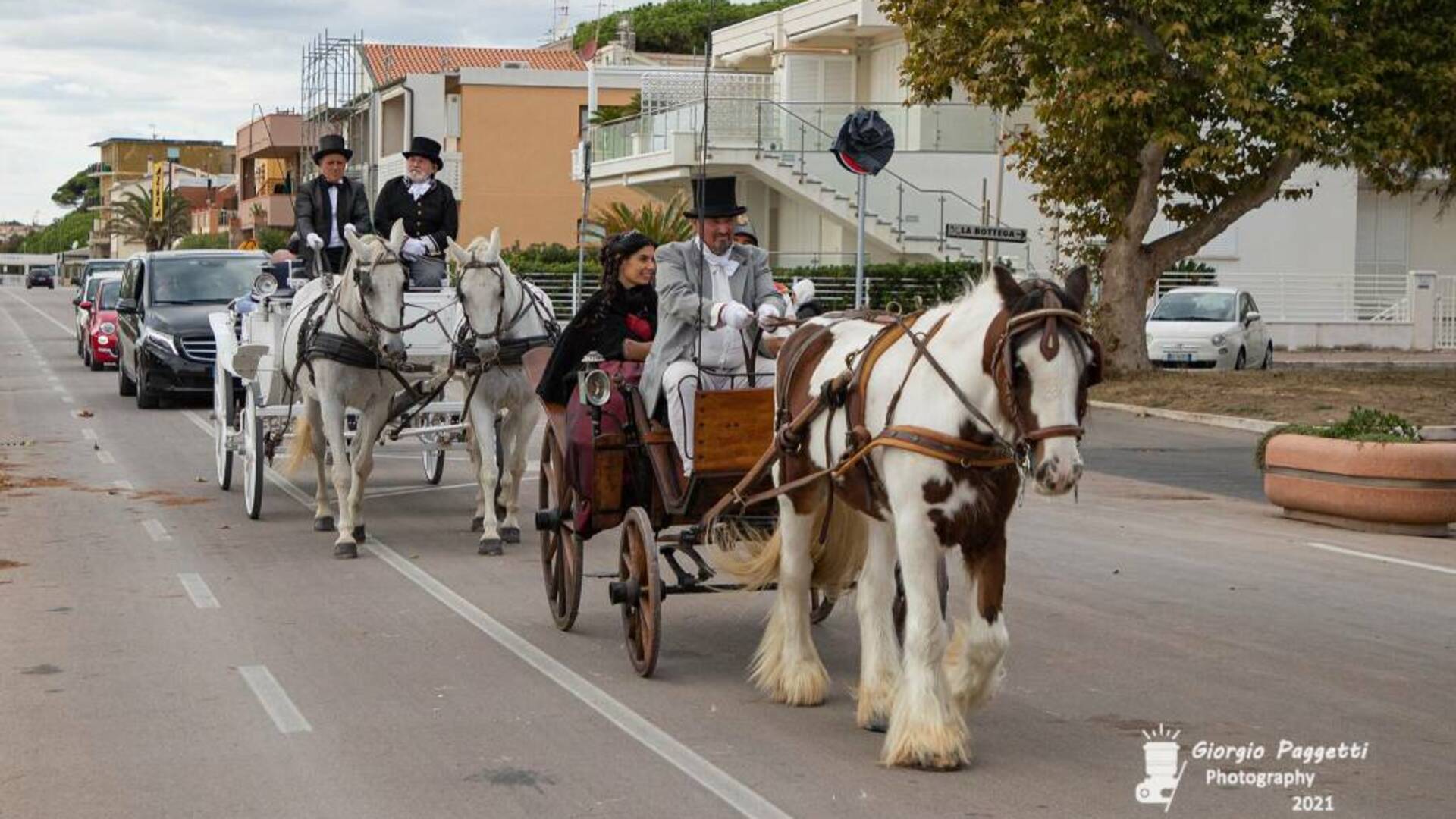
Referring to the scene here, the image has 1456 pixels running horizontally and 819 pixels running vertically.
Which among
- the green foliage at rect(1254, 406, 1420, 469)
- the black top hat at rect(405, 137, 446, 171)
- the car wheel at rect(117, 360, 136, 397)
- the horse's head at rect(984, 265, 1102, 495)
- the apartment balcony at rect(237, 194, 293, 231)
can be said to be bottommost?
the car wheel at rect(117, 360, 136, 397)

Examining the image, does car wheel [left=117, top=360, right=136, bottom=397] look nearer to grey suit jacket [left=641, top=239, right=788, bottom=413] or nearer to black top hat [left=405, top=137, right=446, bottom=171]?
black top hat [left=405, top=137, right=446, bottom=171]

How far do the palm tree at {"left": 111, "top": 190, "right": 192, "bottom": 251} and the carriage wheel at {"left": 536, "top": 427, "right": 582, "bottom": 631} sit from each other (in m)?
108

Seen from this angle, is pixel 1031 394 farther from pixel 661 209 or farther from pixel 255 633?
pixel 661 209

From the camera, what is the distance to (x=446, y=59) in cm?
7794

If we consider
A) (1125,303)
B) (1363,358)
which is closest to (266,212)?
(1363,358)

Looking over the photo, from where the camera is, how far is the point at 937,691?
287 inches

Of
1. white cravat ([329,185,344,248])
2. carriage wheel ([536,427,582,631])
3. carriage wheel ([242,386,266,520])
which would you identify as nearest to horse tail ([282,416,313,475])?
carriage wheel ([242,386,266,520])

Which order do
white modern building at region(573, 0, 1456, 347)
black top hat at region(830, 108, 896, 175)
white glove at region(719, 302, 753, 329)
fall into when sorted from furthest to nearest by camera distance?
white modern building at region(573, 0, 1456, 347) → black top hat at region(830, 108, 896, 175) → white glove at region(719, 302, 753, 329)

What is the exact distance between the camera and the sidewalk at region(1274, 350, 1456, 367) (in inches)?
1582

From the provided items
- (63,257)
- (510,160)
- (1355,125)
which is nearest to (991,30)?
(1355,125)

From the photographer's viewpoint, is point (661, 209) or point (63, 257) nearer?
point (661, 209)

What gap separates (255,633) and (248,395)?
5.95 meters

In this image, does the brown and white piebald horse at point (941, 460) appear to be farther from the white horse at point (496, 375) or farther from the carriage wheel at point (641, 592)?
the white horse at point (496, 375)

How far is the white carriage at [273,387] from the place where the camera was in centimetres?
1488
